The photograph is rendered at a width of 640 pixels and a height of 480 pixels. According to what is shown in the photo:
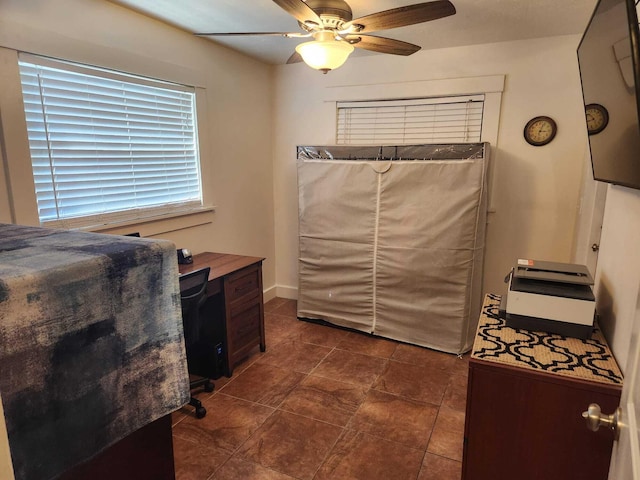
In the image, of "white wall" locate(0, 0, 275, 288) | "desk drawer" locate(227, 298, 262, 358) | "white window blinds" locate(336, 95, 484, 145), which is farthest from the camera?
"white window blinds" locate(336, 95, 484, 145)

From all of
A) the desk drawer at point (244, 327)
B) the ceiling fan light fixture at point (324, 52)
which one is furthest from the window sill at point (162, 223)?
the ceiling fan light fixture at point (324, 52)

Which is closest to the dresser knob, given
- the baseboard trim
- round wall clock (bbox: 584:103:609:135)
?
round wall clock (bbox: 584:103:609:135)

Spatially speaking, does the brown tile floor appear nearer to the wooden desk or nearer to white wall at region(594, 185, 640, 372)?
the wooden desk

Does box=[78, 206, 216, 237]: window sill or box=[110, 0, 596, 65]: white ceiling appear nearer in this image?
box=[110, 0, 596, 65]: white ceiling

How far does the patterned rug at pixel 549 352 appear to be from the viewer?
55.4 inches

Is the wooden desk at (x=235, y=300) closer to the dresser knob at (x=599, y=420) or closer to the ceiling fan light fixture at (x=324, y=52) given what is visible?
the ceiling fan light fixture at (x=324, y=52)

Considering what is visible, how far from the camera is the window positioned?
2.14 m

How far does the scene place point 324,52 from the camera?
202cm

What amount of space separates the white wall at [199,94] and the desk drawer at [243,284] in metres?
0.55

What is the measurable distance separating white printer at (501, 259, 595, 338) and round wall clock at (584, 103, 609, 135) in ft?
1.95

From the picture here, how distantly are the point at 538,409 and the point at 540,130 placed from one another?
2.38 m

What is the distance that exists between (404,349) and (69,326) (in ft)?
9.82

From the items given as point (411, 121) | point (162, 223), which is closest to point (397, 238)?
point (411, 121)

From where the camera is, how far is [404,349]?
3.31 m
